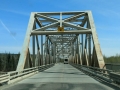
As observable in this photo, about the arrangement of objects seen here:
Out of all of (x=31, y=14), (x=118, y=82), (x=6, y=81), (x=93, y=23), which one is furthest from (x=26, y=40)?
(x=118, y=82)

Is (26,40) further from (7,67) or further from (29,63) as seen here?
(7,67)

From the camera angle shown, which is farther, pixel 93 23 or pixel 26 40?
pixel 93 23

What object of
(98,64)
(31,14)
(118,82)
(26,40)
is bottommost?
(118,82)

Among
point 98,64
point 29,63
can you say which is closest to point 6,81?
point 98,64

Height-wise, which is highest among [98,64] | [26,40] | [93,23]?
[93,23]

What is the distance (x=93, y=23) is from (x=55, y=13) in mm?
7000

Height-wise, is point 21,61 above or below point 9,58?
below

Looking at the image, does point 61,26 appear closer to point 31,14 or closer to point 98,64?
point 31,14

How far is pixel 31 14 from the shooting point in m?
30.2

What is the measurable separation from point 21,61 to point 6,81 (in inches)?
363

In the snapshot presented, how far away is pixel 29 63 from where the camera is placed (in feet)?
89.8

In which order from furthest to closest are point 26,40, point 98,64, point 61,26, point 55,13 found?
point 55,13, point 61,26, point 26,40, point 98,64

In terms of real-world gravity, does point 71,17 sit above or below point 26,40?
above

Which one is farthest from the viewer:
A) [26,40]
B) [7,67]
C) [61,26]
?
[7,67]
